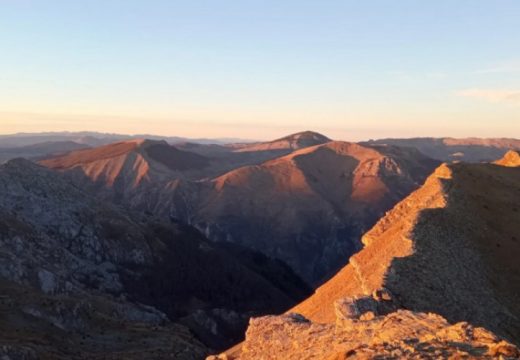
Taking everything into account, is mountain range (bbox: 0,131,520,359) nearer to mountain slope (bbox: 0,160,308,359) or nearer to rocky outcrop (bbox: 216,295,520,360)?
rocky outcrop (bbox: 216,295,520,360)

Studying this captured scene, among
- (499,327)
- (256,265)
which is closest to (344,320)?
(499,327)

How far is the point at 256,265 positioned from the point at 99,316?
77.7 meters

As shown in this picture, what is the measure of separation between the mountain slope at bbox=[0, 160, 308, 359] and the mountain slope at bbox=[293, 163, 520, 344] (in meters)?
27.8

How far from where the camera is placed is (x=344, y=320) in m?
28.1

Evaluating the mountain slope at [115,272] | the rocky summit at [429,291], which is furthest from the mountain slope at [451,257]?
the mountain slope at [115,272]

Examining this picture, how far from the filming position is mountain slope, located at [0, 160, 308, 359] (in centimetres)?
6638

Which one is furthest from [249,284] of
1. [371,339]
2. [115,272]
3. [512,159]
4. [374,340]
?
[374,340]

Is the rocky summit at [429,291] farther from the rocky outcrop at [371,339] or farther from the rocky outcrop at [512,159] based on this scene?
the rocky outcrop at [512,159]

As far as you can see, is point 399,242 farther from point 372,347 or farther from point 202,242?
point 202,242

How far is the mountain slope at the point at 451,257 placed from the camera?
112 ft

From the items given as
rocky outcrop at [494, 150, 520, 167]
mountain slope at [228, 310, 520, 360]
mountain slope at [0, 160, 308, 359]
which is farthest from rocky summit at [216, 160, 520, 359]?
mountain slope at [0, 160, 308, 359]

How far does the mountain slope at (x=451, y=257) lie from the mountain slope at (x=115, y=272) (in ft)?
91.3

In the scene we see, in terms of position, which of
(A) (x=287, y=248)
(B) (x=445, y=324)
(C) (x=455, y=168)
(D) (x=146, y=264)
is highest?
(C) (x=455, y=168)

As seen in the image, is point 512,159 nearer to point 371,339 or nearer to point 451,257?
point 451,257
